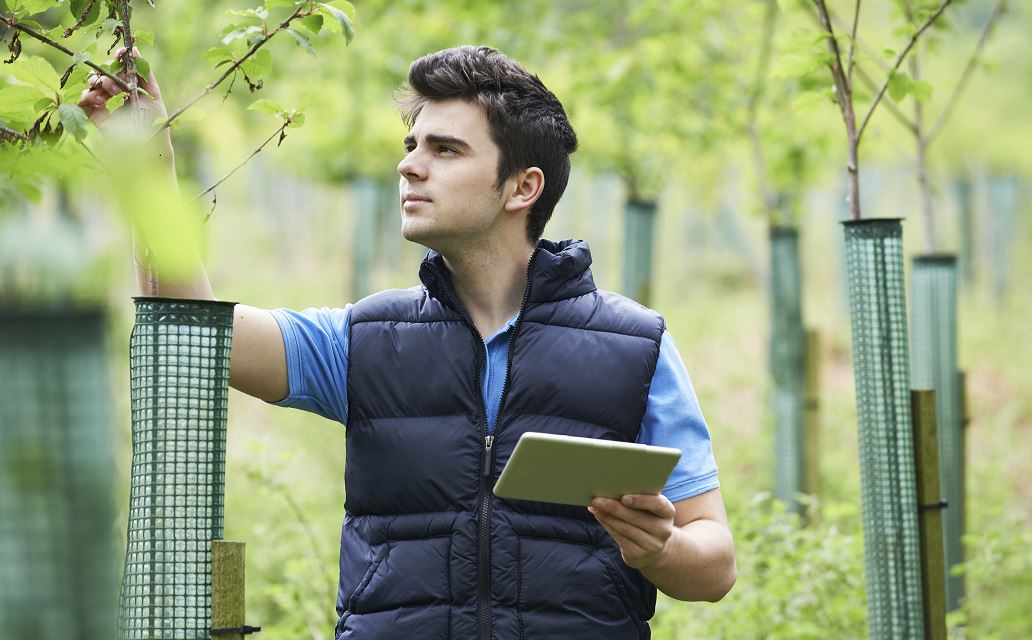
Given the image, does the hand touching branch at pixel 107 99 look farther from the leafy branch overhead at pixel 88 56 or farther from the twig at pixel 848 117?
the twig at pixel 848 117

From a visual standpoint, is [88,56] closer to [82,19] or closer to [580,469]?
[82,19]

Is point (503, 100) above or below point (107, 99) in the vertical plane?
above

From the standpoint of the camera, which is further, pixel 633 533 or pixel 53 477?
pixel 633 533

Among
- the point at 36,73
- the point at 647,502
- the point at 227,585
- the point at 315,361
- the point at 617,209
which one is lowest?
the point at 227,585

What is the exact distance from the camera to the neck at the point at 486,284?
8.54 ft

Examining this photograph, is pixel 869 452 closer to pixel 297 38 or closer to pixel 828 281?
pixel 297 38

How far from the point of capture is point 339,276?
60.0 feet

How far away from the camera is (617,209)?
19.3 meters

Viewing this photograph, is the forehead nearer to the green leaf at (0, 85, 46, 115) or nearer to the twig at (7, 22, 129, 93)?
the twig at (7, 22, 129, 93)

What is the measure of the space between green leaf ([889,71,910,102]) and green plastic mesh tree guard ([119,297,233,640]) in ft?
6.58

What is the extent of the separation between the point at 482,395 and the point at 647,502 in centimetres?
49

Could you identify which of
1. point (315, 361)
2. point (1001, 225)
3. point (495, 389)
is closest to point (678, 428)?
point (495, 389)

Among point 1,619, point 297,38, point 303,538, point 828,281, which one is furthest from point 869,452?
point 828,281

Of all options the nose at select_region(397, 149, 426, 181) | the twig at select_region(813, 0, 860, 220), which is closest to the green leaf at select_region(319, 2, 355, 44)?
the nose at select_region(397, 149, 426, 181)
